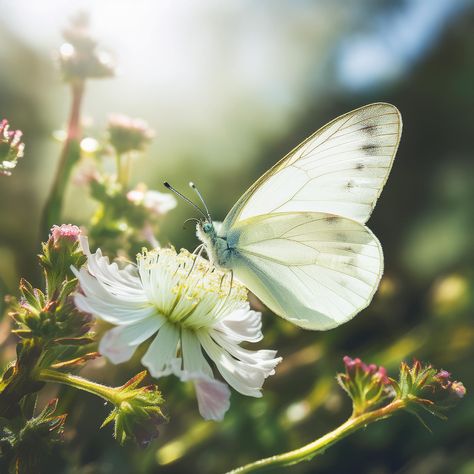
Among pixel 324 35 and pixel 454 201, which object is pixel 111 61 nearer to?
pixel 454 201

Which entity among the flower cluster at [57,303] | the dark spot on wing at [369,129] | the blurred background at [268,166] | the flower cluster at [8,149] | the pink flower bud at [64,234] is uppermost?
the flower cluster at [8,149]

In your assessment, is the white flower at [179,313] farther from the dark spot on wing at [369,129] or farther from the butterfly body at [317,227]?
the dark spot on wing at [369,129]

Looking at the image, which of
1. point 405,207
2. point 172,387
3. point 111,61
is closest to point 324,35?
point 405,207

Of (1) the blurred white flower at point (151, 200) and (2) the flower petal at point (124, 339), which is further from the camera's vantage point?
(1) the blurred white flower at point (151, 200)

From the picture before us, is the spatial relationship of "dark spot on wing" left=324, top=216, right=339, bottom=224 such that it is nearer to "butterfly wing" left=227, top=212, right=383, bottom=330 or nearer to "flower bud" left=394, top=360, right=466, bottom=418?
"butterfly wing" left=227, top=212, right=383, bottom=330

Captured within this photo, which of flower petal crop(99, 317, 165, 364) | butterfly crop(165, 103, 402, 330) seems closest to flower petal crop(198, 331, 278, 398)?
flower petal crop(99, 317, 165, 364)

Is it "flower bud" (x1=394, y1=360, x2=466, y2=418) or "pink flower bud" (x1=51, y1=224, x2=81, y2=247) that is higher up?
"pink flower bud" (x1=51, y1=224, x2=81, y2=247)

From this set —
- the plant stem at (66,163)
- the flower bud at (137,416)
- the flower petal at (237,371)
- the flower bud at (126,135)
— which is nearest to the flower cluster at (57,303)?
the flower bud at (137,416)

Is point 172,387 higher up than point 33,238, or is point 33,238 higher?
point 172,387
